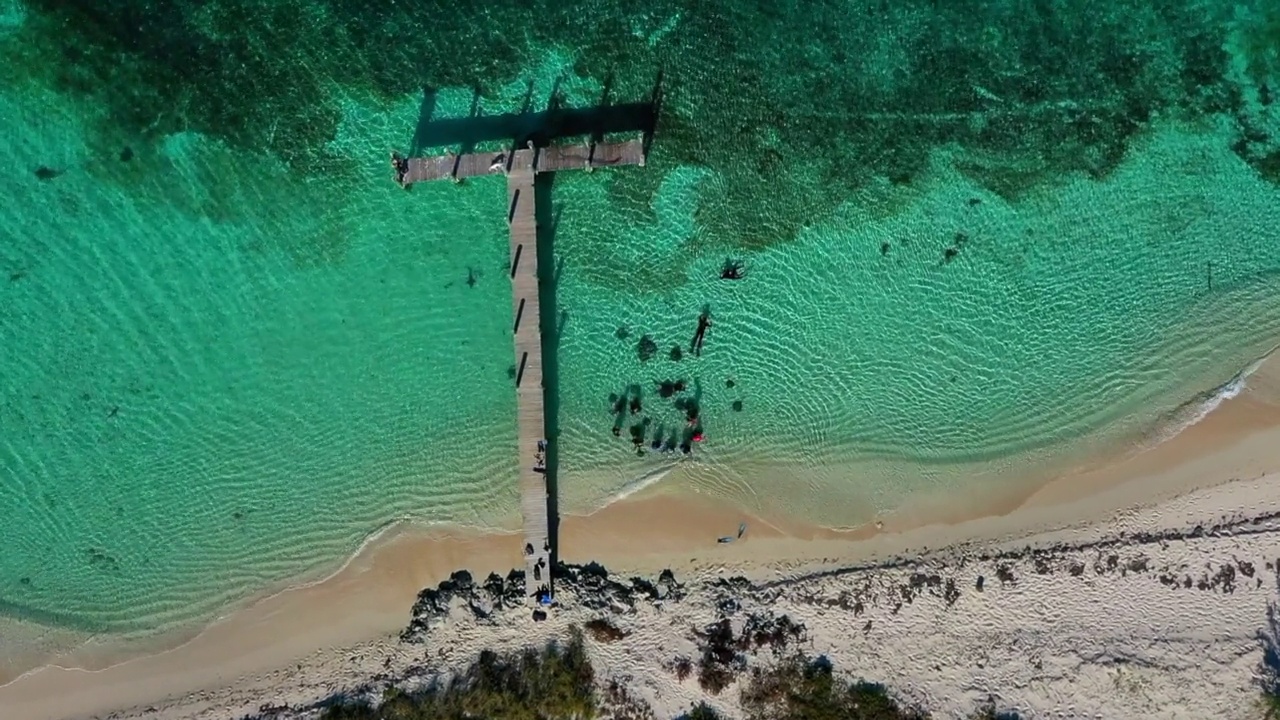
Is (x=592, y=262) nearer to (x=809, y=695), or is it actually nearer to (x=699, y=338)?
(x=699, y=338)

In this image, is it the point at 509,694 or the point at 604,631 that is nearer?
the point at 509,694

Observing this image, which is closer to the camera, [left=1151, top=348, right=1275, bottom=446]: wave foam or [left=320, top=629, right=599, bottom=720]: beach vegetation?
[left=320, top=629, right=599, bottom=720]: beach vegetation

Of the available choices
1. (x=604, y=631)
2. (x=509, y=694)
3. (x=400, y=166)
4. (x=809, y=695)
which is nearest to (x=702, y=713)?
(x=809, y=695)

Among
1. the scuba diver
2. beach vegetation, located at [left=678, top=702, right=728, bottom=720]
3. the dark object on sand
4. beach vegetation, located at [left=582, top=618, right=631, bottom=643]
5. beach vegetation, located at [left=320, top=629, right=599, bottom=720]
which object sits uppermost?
the scuba diver

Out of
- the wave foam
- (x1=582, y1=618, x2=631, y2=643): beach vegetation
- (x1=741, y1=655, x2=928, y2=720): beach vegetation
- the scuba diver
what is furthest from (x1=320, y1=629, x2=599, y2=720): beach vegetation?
the wave foam

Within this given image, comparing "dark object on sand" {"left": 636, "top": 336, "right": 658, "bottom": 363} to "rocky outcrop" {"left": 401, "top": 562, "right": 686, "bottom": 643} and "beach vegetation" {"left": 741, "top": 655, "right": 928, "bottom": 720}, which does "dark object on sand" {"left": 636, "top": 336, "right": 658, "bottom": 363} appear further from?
"beach vegetation" {"left": 741, "top": 655, "right": 928, "bottom": 720}

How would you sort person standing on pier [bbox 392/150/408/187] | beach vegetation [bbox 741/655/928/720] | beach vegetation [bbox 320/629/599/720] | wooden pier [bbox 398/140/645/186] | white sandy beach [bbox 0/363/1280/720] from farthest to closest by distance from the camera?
A: person standing on pier [bbox 392/150/408/187] < wooden pier [bbox 398/140/645/186] < beach vegetation [bbox 320/629/599/720] < beach vegetation [bbox 741/655/928/720] < white sandy beach [bbox 0/363/1280/720]
